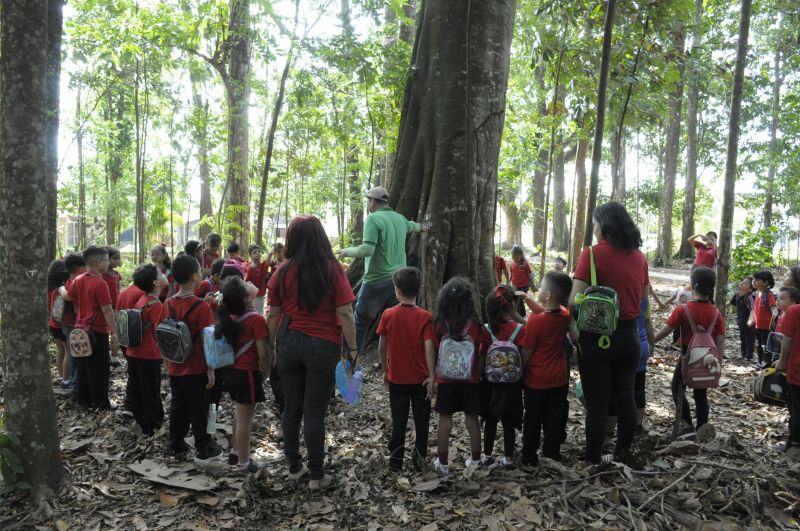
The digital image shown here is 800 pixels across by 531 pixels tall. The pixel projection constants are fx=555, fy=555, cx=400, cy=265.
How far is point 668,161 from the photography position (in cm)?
2397

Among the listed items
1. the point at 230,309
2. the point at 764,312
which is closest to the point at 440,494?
the point at 230,309

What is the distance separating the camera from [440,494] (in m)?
3.98

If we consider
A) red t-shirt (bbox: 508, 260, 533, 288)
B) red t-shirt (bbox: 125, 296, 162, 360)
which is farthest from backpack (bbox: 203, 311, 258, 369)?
red t-shirt (bbox: 508, 260, 533, 288)

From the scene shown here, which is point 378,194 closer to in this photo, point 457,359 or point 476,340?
point 476,340

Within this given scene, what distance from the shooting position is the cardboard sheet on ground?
407 cm

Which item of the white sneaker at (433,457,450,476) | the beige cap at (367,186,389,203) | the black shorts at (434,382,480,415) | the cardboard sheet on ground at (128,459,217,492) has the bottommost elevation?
the cardboard sheet on ground at (128,459,217,492)

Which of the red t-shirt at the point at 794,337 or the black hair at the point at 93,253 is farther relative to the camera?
the black hair at the point at 93,253

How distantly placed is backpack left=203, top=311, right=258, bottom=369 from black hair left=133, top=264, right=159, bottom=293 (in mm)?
1123

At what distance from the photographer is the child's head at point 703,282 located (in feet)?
16.0

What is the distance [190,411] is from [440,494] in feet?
7.14

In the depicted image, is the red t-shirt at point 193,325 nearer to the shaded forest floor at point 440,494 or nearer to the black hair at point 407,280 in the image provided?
the shaded forest floor at point 440,494

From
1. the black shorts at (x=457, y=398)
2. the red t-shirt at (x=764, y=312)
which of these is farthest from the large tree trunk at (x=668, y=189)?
the black shorts at (x=457, y=398)

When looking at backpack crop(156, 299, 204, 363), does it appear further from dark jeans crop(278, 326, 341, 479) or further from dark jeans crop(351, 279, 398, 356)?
dark jeans crop(351, 279, 398, 356)

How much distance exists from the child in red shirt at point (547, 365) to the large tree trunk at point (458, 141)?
2.30 metres
